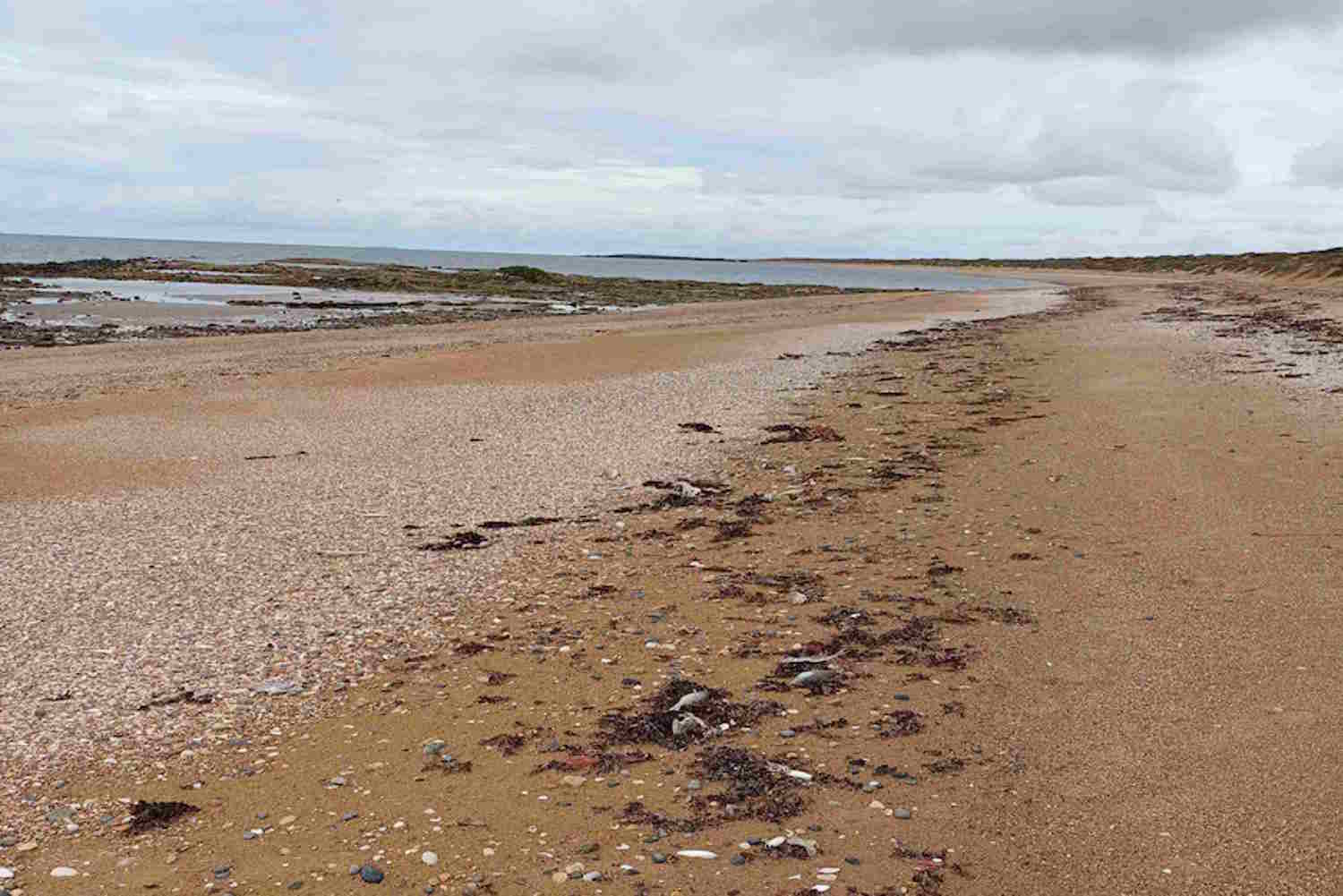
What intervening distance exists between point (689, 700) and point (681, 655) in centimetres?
87

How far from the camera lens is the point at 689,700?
19.5 ft

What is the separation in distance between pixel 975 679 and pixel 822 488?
5463mm

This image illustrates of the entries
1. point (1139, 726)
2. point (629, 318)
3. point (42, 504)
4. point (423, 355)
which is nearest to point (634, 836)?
point (1139, 726)

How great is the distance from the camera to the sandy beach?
4527 mm

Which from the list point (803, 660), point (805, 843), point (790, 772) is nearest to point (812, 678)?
point (803, 660)

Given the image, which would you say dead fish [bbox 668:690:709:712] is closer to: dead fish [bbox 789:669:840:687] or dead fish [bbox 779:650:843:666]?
dead fish [bbox 789:669:840:687]

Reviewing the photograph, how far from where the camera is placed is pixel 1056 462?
12406 millimetres

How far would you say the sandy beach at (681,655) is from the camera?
4.53 meters

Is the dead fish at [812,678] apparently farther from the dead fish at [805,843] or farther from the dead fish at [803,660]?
the dead fish at [805,843]

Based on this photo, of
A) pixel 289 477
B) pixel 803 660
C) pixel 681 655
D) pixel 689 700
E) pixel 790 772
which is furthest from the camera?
pixel 289 477

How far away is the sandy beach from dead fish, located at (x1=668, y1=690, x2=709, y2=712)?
3 cm

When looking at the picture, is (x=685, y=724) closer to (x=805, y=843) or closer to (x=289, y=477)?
(x=805, y=843)

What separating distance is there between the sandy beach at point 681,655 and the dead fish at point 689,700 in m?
0.03

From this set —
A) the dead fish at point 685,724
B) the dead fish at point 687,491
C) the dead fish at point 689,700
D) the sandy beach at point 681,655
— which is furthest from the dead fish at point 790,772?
the dead fish at point 687,491
